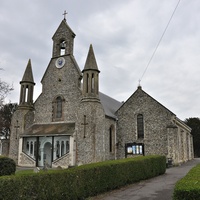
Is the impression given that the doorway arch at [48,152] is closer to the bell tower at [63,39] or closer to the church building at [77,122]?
the church building at [77,122]

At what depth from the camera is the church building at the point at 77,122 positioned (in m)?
21.7

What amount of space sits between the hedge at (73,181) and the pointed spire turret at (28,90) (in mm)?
17044

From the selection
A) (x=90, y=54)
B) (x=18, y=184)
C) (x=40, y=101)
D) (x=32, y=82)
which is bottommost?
(x=18, y=184)

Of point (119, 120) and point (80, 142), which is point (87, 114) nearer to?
point (80, 142)

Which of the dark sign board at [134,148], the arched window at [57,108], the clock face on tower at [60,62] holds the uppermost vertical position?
the clock face on tower at [60,62]

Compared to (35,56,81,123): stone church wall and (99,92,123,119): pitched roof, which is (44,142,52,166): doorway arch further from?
(99,92,123,119): pitched roof

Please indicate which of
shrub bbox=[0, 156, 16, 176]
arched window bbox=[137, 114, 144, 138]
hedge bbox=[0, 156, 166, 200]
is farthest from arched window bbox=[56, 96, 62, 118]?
shrub bbox=[0, 156, 16, 176]

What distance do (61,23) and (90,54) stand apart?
24.3 ft

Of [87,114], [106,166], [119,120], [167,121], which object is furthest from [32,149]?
[106,166]

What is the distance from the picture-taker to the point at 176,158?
74.8 feet

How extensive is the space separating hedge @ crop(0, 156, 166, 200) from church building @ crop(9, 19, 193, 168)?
28.6 feet

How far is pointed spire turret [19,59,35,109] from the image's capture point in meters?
26.7

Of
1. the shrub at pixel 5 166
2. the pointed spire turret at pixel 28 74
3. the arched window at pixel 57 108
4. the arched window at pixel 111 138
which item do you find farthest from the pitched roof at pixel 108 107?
the shrub at pixel 5 166

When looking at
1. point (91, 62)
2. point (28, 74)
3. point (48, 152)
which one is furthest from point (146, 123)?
point (28, 74)
